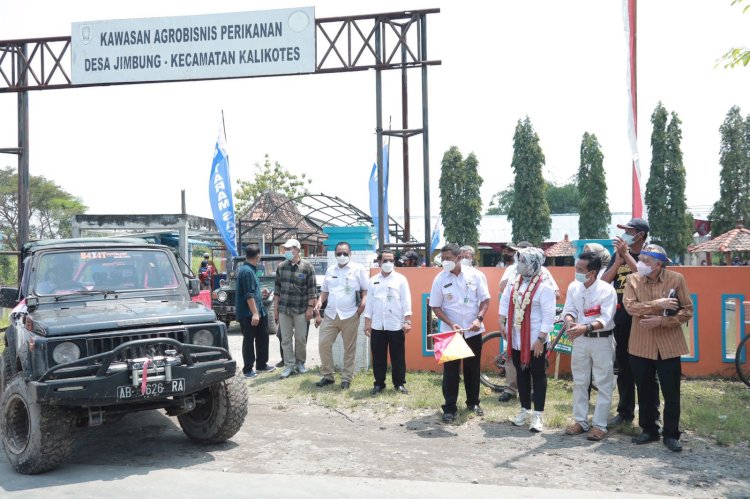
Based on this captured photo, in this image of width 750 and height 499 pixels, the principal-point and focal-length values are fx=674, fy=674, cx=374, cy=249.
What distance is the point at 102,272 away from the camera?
680cm

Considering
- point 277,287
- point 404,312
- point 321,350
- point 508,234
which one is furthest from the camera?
point 508,234

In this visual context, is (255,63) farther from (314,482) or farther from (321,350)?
(314,482)

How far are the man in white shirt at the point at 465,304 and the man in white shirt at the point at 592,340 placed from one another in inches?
45.6

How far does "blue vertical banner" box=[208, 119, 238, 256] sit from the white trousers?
38.5 ft

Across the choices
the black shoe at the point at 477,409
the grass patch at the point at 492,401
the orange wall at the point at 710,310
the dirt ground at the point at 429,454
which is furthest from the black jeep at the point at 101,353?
the orange wall at the point at 710,310

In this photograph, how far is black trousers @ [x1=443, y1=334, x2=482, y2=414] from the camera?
735cm

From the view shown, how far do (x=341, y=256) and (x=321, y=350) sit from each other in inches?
51.8

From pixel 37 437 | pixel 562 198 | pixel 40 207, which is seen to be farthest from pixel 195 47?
pixel 562 198

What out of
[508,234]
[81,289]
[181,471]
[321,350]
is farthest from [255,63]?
[508,234]

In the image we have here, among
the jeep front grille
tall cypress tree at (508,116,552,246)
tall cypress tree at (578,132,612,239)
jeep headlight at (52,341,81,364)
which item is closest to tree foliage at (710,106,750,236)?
tall cypress tree at (578,132,612,239)

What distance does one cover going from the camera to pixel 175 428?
7191 millimetres

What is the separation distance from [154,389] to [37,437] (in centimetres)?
96

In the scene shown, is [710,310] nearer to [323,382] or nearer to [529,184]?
[323,382]

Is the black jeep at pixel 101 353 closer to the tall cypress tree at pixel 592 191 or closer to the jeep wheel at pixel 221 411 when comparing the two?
the jeep wheel at pixel 221 411
